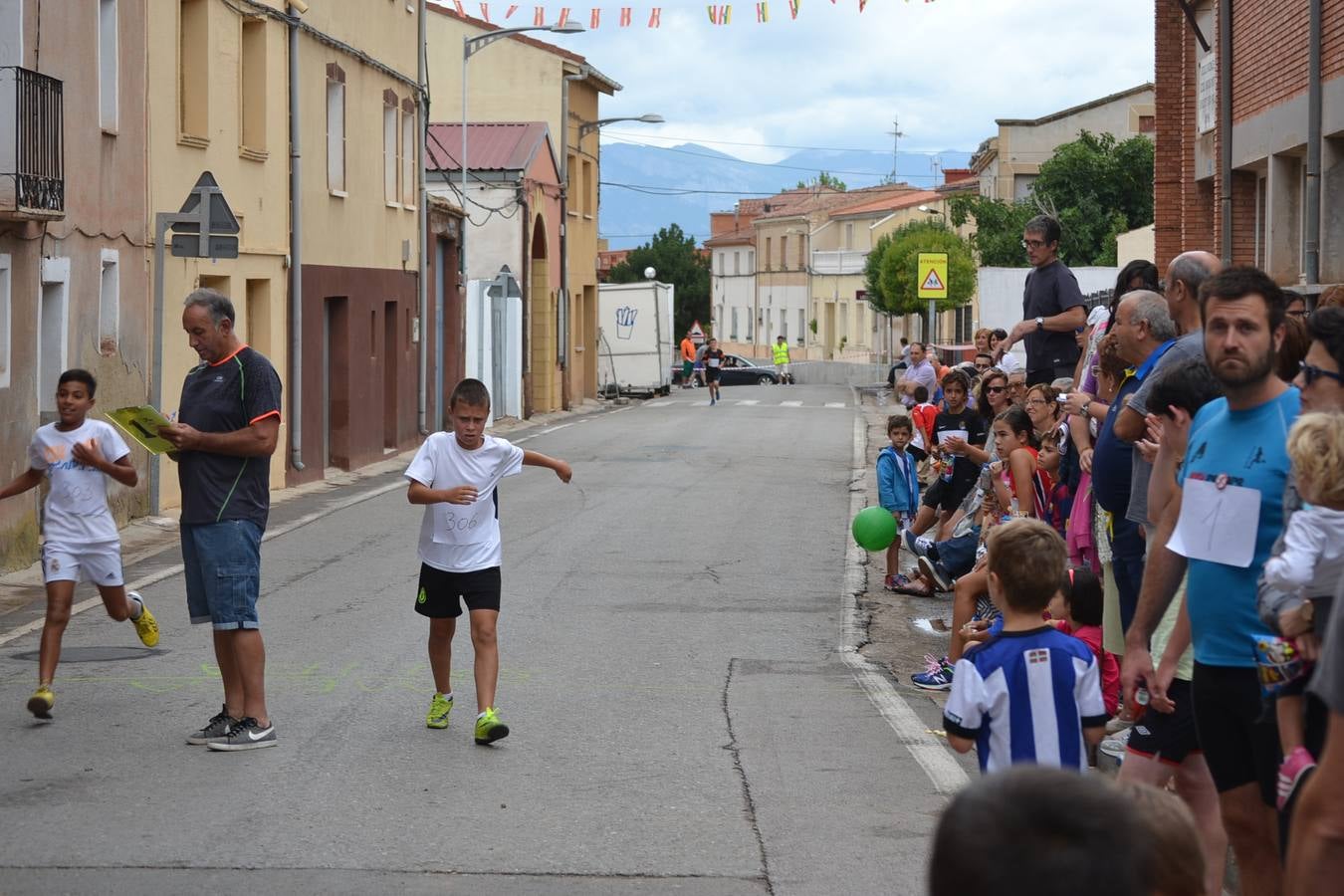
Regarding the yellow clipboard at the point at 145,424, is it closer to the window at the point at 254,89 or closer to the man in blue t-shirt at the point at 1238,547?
the man in blue t-shirt at the point at 1238,547

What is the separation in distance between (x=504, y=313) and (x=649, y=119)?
33.0ft

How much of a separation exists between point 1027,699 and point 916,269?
186ft

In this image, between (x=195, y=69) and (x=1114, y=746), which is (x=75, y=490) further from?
(x=195, y=69)

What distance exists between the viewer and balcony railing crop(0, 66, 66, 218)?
46.9 feet

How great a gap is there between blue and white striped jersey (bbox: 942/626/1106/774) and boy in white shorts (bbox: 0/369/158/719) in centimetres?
514

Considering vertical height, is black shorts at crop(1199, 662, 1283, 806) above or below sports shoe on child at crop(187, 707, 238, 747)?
above

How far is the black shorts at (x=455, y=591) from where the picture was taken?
27.0ft

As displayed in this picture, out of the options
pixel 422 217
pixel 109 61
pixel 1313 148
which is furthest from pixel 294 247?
pixel 1313 148

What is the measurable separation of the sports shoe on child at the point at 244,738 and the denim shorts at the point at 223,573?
0.43m

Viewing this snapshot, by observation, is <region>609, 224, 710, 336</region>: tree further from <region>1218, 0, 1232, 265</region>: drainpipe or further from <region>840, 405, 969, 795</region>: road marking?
<region>840, 405, 969, 795</region>: road marking

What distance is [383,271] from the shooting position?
2822cm

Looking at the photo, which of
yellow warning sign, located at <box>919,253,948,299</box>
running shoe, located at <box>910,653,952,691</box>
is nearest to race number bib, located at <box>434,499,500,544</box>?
running shoe, located at <box>910,653,952,691</box>

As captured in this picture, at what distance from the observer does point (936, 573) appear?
462 inches

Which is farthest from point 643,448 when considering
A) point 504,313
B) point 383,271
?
point 504,313
